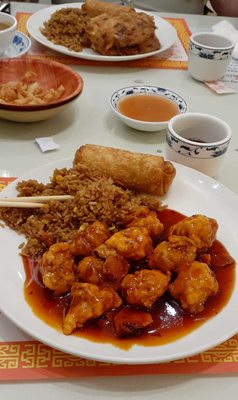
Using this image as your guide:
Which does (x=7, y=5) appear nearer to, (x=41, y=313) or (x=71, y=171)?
(x=71, y=171)

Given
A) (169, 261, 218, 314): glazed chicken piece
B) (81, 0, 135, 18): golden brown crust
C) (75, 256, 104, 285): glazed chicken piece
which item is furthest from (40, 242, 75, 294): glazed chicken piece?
(81, 0, 135, 18): golden brown crust

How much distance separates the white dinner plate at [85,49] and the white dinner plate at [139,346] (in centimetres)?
108

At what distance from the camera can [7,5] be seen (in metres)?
2.56

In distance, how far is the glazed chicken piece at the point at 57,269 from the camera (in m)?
1.07

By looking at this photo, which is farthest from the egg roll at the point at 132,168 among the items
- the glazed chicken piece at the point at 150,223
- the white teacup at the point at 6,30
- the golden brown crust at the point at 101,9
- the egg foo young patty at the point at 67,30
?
the golden brown crust at the point at 101,9

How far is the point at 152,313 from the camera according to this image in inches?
42.1

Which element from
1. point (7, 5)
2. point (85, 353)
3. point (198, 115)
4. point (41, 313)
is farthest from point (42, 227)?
point (7, 5)

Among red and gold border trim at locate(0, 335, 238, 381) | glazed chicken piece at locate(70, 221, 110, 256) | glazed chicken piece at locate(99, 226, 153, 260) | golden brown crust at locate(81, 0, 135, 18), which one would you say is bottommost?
red and gold border trim at locate(0, 335, 238, 381)

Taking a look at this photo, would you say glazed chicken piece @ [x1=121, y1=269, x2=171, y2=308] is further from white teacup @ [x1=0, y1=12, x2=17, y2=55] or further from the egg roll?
white teacup @ [x1=0, y1=12, x2=17, y2=55]

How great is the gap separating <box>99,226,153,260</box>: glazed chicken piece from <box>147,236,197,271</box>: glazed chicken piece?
0.09 ft

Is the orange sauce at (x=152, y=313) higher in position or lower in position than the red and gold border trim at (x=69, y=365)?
higher

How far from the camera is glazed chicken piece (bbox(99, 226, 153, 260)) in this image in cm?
115

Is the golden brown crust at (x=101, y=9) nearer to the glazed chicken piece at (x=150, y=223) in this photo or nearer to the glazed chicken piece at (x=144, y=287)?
the glazed chicken piece at (x=150, y=223)

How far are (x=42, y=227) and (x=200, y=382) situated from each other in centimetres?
58
